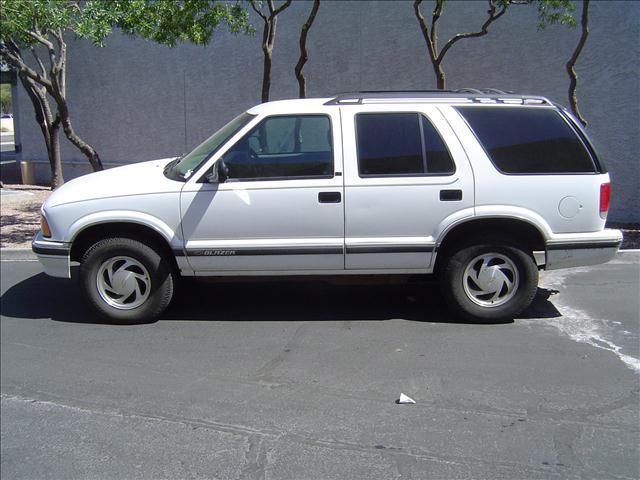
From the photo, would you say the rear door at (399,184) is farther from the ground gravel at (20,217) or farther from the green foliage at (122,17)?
the ground gravel at (20,217)

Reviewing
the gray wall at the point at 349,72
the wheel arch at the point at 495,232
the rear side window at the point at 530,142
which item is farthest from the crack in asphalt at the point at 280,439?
the gray wall at the point at 349,72

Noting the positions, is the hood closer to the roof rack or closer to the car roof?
the car roof

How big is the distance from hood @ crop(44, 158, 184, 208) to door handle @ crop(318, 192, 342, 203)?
3.96 ft

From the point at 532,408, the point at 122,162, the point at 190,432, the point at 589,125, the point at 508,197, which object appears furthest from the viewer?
the point at 122,162

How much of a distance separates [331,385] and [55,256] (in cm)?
279

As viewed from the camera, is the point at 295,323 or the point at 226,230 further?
the point at 295,323

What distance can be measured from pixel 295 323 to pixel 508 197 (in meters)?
2.20

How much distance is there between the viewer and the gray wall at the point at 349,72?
33.6 ft

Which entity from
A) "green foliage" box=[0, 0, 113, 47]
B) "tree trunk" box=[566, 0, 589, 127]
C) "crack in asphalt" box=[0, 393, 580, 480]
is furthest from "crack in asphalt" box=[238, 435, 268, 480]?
"tree trunk" box=[566, 0, 589, 127]

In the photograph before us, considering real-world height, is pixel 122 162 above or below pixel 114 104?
below

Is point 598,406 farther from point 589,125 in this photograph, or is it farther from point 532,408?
point 589,125

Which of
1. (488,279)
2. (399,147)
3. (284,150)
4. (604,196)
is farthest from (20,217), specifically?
(604,196)

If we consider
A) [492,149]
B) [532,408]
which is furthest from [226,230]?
[532,408]

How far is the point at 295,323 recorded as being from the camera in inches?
241
